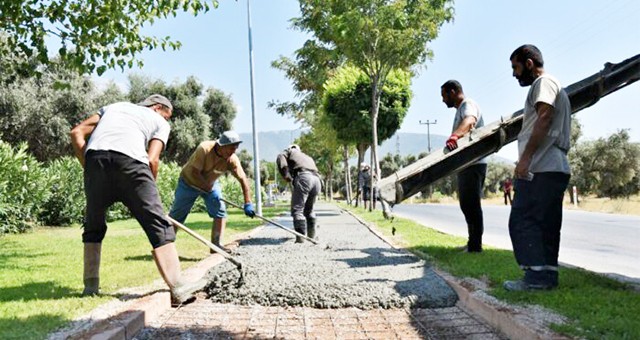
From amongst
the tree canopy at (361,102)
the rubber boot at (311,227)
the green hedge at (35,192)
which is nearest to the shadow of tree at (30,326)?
the rubber boot at (311,227)

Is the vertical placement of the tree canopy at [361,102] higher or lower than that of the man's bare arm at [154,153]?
higher

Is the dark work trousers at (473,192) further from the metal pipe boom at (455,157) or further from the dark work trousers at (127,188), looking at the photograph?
the dark work trousers at (127,188)

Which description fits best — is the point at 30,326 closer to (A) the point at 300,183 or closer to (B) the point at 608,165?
(A) the point at 300,183

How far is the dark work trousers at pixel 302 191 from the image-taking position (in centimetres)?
819

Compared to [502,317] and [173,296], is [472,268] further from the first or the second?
[173,296]

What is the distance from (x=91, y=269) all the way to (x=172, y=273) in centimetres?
69

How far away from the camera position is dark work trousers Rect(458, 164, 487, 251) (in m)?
6.20

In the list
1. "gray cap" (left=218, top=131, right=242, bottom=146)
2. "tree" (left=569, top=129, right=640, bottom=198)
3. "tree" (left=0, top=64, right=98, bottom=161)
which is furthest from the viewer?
"tree" (left=569, top=129, right=640, bottom=198)

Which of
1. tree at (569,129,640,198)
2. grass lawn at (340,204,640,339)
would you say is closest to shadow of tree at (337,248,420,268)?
grass lawn at (340,204,640,339)

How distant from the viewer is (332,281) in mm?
4898

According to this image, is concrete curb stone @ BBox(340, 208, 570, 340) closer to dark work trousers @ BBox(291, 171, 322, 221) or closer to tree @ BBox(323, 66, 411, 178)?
dark work trousers @ BBox(291, 171, 322, 221)

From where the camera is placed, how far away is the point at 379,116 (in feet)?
61.4

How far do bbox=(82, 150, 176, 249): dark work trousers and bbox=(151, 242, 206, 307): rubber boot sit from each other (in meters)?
0.07

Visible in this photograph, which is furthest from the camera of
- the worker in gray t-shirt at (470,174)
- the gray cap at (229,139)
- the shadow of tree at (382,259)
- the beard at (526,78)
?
the gray cap at (229,139)
